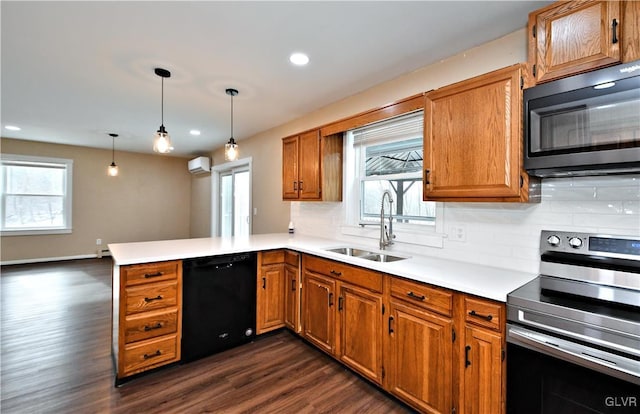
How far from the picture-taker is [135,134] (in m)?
5.28

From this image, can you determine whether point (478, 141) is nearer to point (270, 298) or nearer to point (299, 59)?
point (299, 59)

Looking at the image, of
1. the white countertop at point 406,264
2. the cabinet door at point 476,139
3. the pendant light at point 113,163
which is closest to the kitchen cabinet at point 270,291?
the white countertop at point 406,264

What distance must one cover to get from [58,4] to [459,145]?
2.66 meters

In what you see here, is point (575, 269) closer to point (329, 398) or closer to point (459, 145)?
point (459, 145)

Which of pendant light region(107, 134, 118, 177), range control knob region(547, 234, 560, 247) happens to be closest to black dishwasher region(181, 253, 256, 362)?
range control knob region(547, 234, 560, 247)

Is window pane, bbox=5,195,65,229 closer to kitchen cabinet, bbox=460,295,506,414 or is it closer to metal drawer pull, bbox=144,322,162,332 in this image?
metal drawer pull, bbox=144,322,162,332

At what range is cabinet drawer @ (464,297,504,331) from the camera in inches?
58.5

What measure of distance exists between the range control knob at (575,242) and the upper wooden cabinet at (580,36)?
0.89m

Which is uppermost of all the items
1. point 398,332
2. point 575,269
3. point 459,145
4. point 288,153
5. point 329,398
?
point 288,153

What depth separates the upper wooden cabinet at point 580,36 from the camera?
140cm

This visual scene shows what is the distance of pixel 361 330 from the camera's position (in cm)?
223

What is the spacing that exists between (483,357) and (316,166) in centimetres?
227

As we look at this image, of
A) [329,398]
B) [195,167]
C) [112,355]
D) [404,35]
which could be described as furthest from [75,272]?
[404,35]

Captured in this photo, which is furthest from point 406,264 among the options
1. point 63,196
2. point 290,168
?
point 63,196
